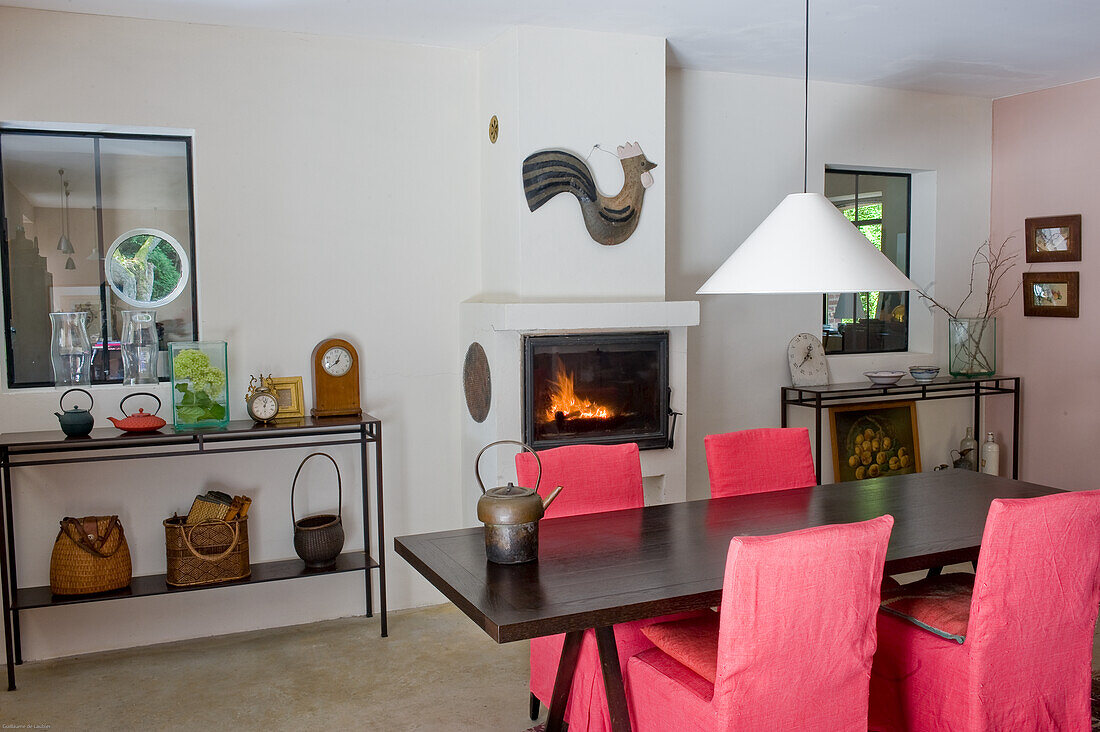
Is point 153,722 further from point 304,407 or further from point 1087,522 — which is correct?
point 1087,522

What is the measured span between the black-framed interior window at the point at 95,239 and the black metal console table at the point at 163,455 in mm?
353

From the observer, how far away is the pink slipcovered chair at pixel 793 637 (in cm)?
201

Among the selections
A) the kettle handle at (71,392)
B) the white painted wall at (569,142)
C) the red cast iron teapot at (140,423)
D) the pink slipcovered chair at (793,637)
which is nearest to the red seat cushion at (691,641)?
the pink slipcovered chair at (793,637)

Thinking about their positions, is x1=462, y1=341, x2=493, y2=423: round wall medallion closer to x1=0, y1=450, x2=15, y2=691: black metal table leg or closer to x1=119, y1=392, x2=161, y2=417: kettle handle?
x1=119, y1=392, x2=161, y2=417: kettle handle

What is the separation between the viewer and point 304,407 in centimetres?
403

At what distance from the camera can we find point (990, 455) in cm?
538

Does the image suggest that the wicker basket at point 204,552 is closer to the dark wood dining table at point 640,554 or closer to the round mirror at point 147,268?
the round mirror at point 147,268

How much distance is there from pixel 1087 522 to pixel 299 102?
330cm

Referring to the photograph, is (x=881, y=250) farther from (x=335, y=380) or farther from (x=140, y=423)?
(x=140, y=423)

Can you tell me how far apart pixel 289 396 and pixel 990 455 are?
154 inches

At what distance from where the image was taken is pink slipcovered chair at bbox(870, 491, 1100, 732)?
7.59ft

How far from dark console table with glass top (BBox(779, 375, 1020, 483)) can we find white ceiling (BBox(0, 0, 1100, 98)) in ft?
5.37

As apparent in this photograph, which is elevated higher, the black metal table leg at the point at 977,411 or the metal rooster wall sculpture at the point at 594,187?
the metal rooster wall sculpture at the point at 594,187

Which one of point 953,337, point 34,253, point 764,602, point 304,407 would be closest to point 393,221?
point 304,407
